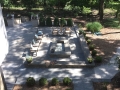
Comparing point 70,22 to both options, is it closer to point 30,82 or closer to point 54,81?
point 54,81

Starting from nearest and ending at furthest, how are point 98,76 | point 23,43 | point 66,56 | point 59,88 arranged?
point 59,88, point 98,76, point 66,56, point 23,43

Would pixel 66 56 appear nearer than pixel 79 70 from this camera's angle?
No

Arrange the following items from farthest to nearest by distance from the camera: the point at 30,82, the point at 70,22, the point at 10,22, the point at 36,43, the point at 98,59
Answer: the point at 70,22
the point at 10,22
the point at 36,43
the point at 98,59
the point at 30,82

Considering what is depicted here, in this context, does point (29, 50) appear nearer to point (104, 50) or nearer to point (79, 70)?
point (79, 70)

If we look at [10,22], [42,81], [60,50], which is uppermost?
[10,22]

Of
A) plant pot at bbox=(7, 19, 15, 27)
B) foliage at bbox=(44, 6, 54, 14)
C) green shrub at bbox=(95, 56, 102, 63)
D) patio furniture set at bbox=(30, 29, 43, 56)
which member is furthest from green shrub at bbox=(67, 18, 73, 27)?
green shrub at bbox=(95, 56, 102, 63)

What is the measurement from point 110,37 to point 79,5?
31.5 ft

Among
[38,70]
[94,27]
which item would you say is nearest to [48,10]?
[94,27]

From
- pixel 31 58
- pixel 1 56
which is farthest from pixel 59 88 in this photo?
pixel 1 56

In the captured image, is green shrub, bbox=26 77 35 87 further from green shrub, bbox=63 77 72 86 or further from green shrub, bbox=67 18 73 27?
green shrub, bbox=67 18 73 27

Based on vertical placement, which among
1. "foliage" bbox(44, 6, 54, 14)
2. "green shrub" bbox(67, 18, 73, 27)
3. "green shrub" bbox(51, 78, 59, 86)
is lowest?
"green shrub" bbox(51, 78, 59, 86)

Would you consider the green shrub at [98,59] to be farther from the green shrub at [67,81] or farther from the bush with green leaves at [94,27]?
the bush with green leaves at [94,27]

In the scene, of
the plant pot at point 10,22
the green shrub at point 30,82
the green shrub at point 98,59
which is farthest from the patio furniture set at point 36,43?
the green shrub at point 98,59

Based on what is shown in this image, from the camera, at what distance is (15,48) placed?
16234mm
